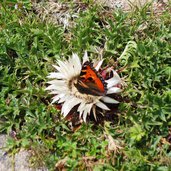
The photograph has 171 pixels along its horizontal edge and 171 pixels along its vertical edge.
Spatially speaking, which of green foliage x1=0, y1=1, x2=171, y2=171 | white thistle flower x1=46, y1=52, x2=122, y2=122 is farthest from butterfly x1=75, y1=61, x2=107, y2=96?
green foliage x1=0, y1=1, x2=171, y2=171

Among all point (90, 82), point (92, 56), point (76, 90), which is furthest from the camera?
point (92, 56)

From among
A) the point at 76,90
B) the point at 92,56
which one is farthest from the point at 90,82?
the point at 92,56

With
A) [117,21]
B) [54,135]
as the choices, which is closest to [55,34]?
[117,21]

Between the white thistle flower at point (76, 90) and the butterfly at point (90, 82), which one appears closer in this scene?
the butterfly at point (90, 82)

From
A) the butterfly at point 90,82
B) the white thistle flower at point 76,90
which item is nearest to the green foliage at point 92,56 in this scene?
the white thistle flower at point 76,90

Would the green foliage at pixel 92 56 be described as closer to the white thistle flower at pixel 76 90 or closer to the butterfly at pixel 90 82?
the white thistle flower at pixel 76 90

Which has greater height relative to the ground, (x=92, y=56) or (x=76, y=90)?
(x=92, y=56)

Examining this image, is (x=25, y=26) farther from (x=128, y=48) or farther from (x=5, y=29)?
(x=128, y=48)

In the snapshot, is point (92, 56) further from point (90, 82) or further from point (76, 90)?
point (90, 82)
